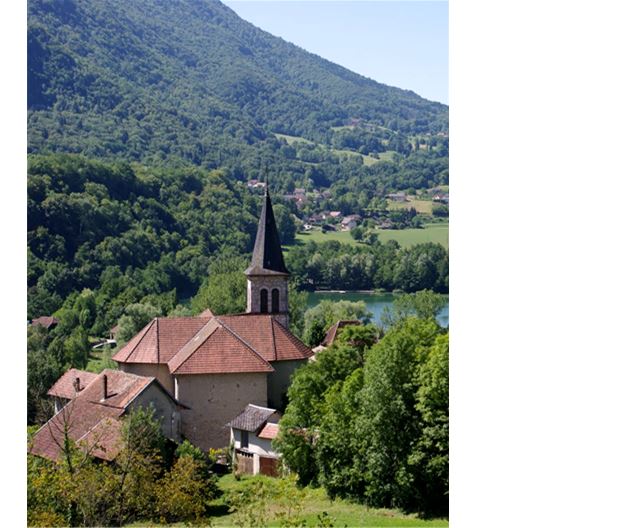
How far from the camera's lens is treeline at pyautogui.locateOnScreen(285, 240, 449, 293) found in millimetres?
56719

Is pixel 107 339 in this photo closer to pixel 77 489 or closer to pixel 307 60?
pixel 77 489

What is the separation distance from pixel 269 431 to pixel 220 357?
2.96 meters

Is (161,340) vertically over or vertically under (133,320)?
over

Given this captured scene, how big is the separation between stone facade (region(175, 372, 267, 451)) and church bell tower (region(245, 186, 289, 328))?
4970 millimetres

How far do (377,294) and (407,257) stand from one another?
3.34 metres

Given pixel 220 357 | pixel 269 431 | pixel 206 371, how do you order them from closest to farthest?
pixel 269 431 → pixel 206 371 → pixel 220 357

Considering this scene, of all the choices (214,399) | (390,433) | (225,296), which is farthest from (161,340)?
(225,296)

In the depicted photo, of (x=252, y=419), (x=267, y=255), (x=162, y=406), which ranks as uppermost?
(x=267, y=255)

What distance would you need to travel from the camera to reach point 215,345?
930 inches

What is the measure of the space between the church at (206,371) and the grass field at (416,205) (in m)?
50.3

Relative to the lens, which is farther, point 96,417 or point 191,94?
point 191,94

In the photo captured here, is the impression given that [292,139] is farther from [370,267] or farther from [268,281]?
[268,281]

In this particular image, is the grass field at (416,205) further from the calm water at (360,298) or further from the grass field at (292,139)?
the grass field at (292,139)
